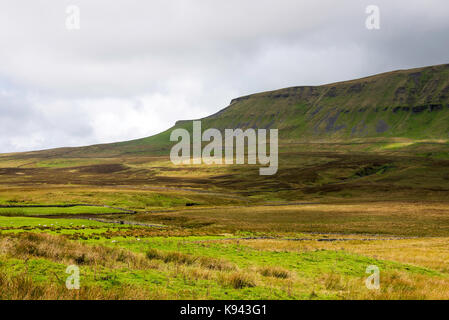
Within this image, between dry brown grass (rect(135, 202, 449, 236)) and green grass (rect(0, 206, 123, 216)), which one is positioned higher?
green grass (rect(0, 206, 123, 216))

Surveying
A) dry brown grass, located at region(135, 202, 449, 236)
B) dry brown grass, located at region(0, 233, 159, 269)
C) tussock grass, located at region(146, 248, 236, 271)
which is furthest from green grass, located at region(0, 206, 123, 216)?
tussock grass, located at region(146, 248, 236, 271)

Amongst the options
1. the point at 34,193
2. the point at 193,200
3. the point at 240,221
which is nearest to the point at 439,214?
the point at 240,221

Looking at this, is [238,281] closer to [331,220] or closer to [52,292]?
[52,292]

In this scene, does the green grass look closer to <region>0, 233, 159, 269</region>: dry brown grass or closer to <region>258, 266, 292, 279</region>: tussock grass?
<region>0, 233, 159, 269</region>: dry brown grass

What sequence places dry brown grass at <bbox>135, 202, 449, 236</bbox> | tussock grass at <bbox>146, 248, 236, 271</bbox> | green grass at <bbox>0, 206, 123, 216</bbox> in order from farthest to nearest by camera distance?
green grass at <bbox>0, 206, 123, 216</bbox> < dry brown grass at <bbox>135, 202, 449, 236</bbox> < tussock grass at <bbox>146, 248, 236, 271</bbox>

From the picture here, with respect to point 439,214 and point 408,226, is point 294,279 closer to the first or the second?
point 408,226

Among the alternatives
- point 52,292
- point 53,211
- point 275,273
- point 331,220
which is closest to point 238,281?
point 275,273

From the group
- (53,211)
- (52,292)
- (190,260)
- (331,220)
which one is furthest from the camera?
(53,211)

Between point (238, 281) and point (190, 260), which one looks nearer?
point (238, 281)

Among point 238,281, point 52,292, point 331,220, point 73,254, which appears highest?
point 52,292

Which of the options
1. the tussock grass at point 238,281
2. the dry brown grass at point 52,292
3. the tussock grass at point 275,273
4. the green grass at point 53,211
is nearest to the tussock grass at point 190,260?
the tussock grass at point 275,273

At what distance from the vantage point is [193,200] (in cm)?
10112

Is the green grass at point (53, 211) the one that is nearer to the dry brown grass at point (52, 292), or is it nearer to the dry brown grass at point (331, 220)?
the dry brown grass at point (331, 220)
